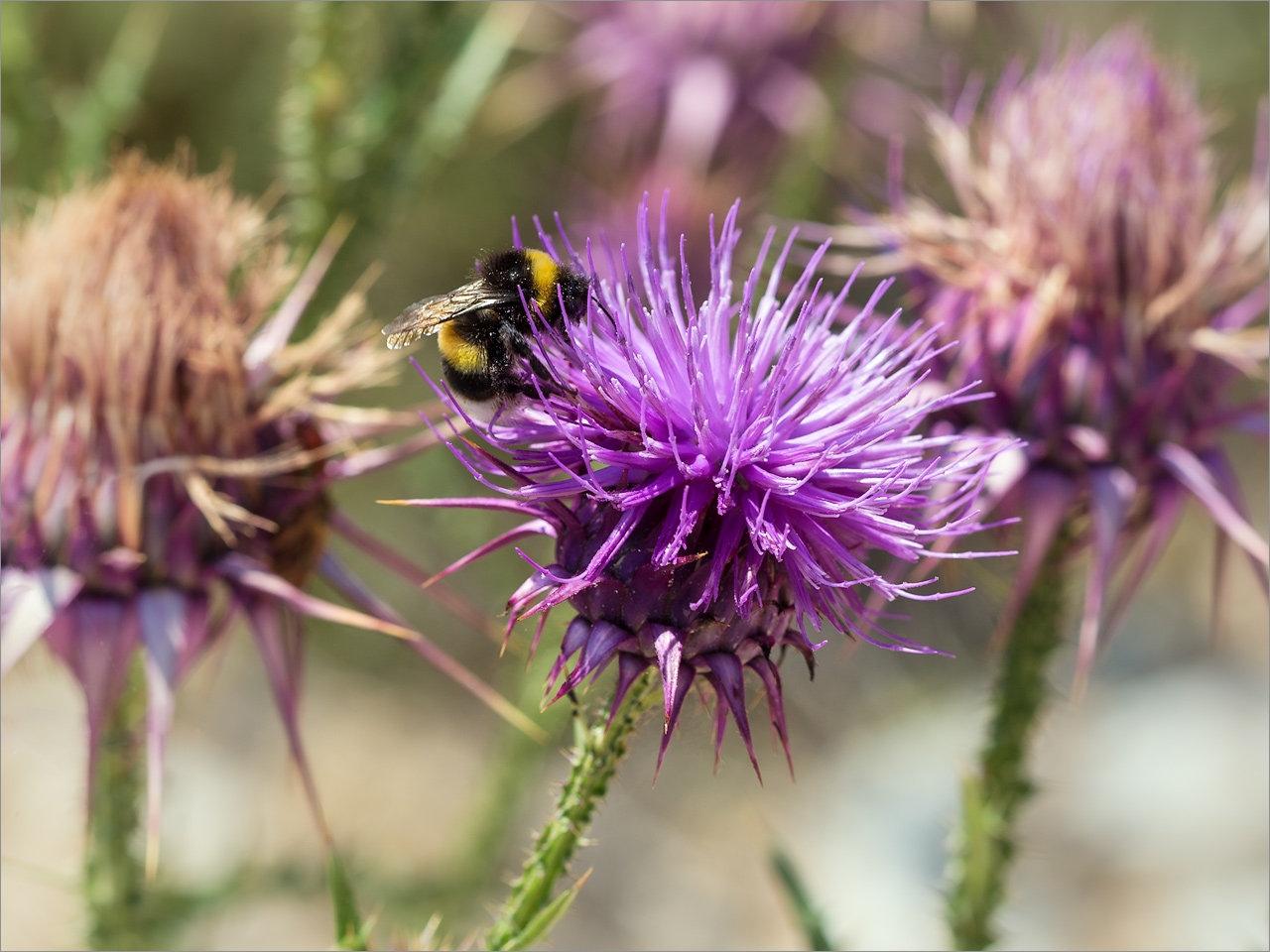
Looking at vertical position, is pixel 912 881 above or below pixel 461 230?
below

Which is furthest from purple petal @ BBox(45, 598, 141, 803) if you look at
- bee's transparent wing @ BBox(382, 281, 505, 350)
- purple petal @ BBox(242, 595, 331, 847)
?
bee's transparent wing @ BBox(382, 281, 505, 350)

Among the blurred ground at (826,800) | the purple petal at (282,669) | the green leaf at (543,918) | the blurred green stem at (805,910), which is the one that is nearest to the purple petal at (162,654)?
the purple petal at (282,669)

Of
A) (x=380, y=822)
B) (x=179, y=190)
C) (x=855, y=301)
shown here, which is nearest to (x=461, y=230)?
(x=855, y=301)

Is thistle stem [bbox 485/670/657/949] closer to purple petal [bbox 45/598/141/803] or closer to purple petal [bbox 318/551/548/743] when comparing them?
purple petal [bbox 318/551/548/743]

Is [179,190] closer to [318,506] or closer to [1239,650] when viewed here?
[318,506]

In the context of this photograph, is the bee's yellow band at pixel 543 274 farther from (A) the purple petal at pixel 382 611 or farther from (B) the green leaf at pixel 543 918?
(B) the green leaf at pixel 543 918
